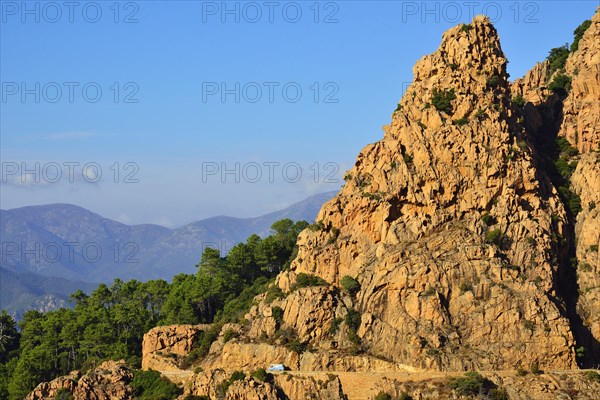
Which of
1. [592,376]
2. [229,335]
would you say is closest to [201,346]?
[229,335]

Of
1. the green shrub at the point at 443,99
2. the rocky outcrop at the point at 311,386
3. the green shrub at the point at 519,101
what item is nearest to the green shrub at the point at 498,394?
the rocky outcrop at the point at 311,386

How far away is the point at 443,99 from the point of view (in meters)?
107

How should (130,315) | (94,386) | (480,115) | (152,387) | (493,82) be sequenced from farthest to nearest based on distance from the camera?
(130,315) → (493,82) → (480,115) → (94,386) → (152,387)

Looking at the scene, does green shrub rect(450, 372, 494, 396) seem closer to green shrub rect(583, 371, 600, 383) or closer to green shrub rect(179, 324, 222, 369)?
green shrub rect(583, 371, 600, 383)

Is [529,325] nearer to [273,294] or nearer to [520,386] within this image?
[520,386]

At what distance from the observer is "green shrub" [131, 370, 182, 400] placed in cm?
9825

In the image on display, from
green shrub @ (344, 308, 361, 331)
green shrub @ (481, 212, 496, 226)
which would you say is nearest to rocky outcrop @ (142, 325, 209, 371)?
green shrub @ (344, 308, 361, 331)

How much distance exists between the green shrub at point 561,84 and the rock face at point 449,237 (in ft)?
45.8

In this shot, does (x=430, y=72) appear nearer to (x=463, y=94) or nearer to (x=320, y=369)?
(x=463, y=94)

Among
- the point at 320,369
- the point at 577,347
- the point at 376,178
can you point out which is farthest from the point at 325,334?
the point at 577,347

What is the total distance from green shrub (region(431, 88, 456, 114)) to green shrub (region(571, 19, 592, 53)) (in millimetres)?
31758

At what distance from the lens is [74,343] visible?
125 metres

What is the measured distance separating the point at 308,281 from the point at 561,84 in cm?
4716

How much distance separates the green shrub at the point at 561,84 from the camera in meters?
122
